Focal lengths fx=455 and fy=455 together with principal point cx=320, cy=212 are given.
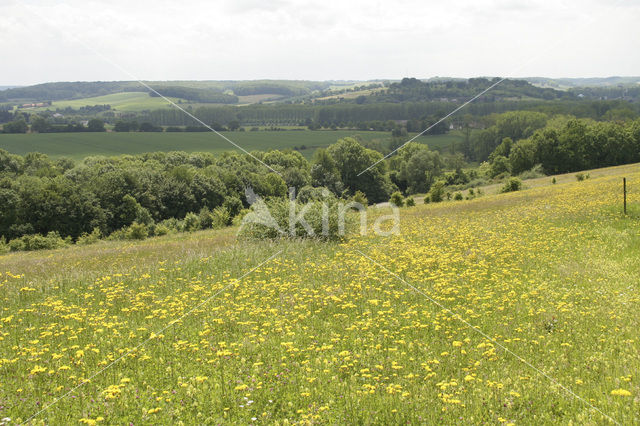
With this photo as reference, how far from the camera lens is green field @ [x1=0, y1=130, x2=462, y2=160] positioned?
3957 inches

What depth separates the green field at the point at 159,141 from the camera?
330 ft

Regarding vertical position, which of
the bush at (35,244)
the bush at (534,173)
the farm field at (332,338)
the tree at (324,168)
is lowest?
the bush at (35,244)

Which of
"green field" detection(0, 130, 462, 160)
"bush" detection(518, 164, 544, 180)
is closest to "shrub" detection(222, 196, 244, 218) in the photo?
"green field" detection(0, 130, 462, 160)

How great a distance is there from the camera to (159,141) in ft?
382

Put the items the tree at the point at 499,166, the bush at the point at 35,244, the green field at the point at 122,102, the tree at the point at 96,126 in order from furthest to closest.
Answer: the tree at the point at 96,126 → the green field at the point at 122,102 → the tree at the point at 499,166 → the bush at the point at 35,244

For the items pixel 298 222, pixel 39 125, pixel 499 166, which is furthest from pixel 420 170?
pixel 39 125

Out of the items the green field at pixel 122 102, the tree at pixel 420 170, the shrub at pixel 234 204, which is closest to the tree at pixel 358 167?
the tree at pixel 420 170

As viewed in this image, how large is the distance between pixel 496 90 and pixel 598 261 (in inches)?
7147

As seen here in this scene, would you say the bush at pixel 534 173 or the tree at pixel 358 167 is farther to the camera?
the tree at pixel 358 167

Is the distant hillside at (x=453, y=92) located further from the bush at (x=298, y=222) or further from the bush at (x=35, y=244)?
the bush at (x=298, y=222)

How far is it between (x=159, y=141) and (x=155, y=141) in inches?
51.4

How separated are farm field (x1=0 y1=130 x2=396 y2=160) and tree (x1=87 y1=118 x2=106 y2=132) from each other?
398 cm

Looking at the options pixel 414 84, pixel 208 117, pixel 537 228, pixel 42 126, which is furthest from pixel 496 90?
pixel 537 228

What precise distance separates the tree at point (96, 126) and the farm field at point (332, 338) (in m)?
137
